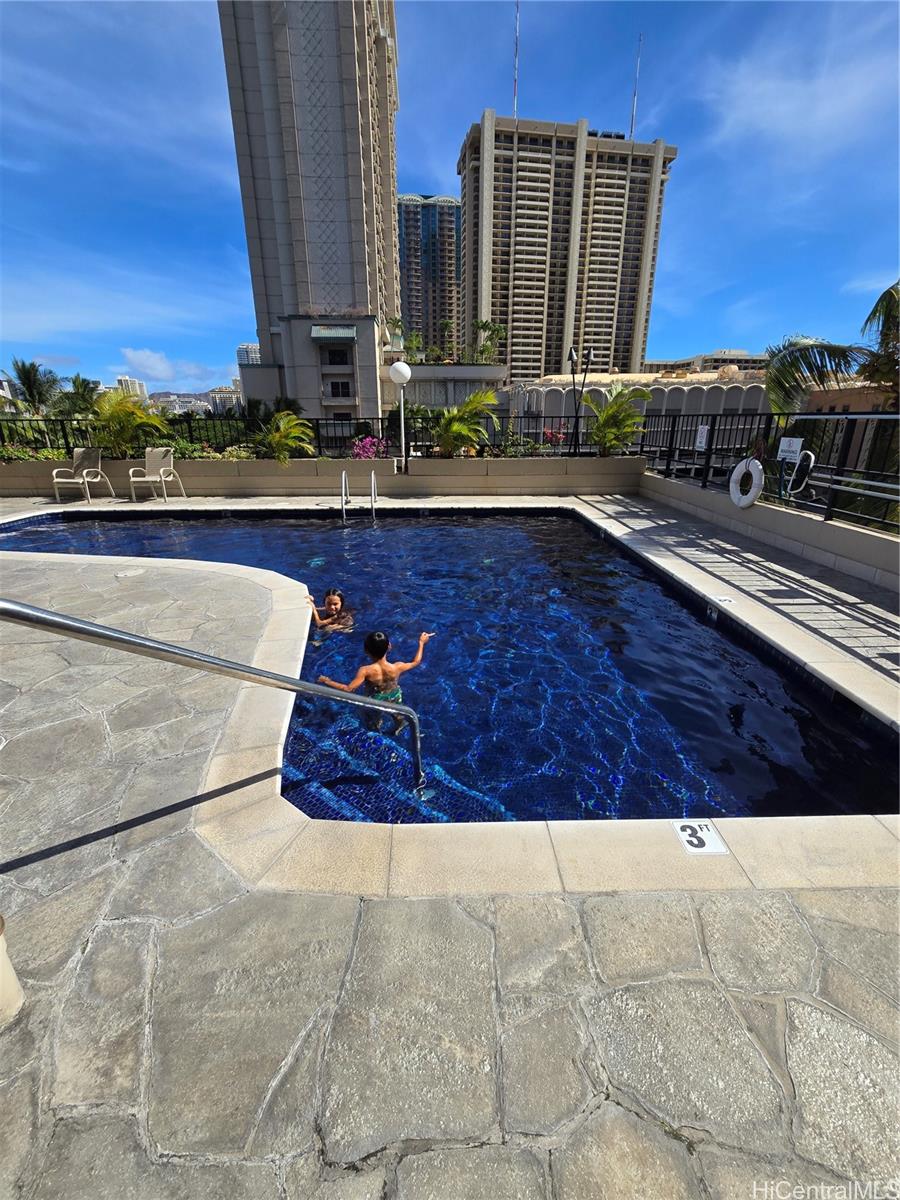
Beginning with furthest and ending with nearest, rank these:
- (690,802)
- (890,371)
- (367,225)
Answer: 1. (367,225)
2. (890,371)
3. (690,802)

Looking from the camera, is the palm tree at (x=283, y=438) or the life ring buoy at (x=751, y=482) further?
the palm tree at (x=283, y=438)

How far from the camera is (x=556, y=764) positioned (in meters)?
4.18

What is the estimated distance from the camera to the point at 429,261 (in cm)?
13288

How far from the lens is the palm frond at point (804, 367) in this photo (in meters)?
9.49

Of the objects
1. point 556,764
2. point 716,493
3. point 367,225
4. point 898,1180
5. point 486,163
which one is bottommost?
point 556,764

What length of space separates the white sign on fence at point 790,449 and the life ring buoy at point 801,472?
129mm

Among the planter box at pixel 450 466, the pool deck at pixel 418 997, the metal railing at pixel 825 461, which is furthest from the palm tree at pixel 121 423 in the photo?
the metal railing at pixel 825 461

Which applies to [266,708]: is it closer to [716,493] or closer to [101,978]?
[101,978]

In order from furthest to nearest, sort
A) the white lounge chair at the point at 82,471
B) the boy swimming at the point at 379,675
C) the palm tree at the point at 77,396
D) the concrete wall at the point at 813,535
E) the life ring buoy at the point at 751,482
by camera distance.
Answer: the palm tree at the point at 77,396
the white lounge chair at the point at 82,471
the life ring buoy at the point at 751,482
the concrete wall at the point at 813,535
the boy swimming at the point at 379,675

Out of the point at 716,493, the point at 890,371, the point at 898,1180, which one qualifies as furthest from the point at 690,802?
the point at 890,371

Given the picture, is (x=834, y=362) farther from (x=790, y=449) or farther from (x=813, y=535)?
(x=813, y=535)

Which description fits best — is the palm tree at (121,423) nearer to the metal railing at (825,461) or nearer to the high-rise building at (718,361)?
the metal railing at (825,461)

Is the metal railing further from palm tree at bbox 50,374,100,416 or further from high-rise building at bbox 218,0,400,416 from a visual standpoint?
palm tree at bbox 50,374,100,416

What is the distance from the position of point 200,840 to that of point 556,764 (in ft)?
8.66
